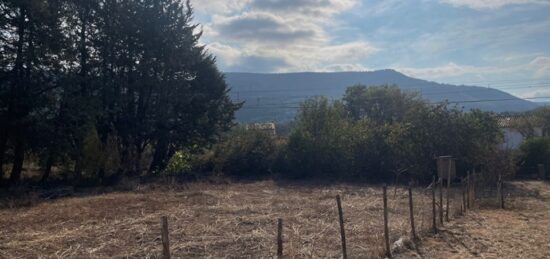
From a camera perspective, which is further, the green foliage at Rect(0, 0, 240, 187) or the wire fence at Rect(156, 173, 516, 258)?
the green foliage at Rect(0, 0, 240, 187)

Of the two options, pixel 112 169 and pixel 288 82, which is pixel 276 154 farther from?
pixel 288 82

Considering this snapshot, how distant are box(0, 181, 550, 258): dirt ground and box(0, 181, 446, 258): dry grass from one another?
0.8 inches

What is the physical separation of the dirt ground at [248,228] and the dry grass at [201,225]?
2 cm

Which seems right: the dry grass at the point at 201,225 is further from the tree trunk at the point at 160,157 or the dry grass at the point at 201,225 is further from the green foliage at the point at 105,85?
the tree trunk at the point at 160,157

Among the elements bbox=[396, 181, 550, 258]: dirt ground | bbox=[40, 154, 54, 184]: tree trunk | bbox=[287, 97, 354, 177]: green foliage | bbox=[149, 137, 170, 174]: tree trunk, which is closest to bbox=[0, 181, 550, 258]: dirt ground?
bbox=[396, 181, 550, 258]: dirt ground

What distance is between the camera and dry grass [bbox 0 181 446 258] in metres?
7.49

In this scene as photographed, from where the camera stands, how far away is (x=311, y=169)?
76.9 ft

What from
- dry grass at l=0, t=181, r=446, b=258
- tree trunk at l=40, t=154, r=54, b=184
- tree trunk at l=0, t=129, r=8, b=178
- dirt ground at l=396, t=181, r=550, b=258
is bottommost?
dirt ground at l=396, t=181, r=550, b=258

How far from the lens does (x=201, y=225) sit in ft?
31.7

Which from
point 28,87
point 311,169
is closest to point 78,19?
point 28,87

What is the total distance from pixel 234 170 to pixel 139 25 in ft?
30.3

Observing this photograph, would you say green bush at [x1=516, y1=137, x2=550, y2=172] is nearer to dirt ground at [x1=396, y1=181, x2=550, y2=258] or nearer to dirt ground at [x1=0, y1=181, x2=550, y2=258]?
dirt ground at [x1=0, y1=181, x2=550, y2=258]

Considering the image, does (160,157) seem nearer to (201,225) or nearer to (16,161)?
(16,161)

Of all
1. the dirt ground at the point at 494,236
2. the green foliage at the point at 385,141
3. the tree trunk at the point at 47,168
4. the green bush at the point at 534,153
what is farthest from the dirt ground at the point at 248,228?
the green bush at the point at 534,153
